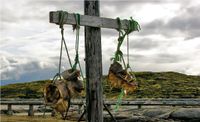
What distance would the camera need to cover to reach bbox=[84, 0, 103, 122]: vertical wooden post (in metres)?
10.6

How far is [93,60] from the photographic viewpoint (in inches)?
418

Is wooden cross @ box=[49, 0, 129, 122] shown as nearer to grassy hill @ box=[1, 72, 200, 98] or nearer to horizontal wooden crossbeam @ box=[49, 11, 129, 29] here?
horizontal wooden crossbeam @ box=[49, 11, 129, 29]

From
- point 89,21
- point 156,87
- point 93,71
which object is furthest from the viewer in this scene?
point 156,87

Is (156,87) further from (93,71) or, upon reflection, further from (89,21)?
(89,21)

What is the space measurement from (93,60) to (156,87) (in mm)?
88553

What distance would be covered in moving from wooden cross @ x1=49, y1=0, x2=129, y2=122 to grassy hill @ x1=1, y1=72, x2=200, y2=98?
Answer: 69708mm

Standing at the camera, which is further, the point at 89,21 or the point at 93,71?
the point at 93,71

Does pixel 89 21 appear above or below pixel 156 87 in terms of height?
above

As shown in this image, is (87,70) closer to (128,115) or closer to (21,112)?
(128,115)

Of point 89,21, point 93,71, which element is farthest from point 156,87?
point 89,21

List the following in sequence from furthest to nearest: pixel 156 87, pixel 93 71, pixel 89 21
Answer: pixel 156 87 → pixel 93 71 → pixel 89 21

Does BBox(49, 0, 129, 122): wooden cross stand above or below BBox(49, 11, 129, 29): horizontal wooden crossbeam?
below

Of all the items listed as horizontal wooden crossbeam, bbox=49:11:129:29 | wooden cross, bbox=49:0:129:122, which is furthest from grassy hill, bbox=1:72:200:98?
wooden cross, bbox=49:0:129:122

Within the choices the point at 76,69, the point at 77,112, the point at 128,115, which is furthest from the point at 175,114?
the point at 76,69
